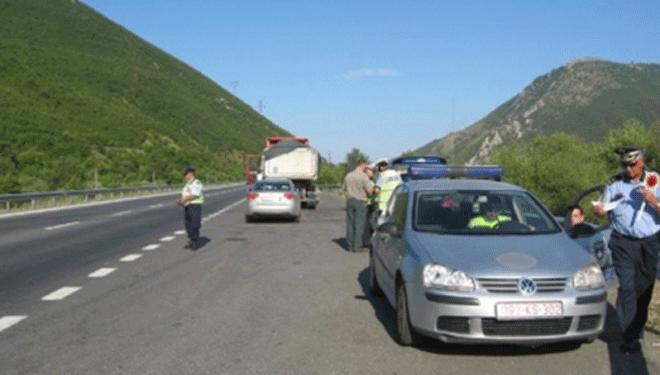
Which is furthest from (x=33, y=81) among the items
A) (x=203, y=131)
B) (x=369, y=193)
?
(x=369, y=193)

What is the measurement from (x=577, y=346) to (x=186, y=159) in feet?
289

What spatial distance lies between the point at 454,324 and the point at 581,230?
2192 mm

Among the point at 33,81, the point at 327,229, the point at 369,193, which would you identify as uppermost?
the point at 33,81

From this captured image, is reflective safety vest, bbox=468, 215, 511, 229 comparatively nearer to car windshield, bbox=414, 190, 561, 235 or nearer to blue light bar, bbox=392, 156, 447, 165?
car windshield, bbox=414, 190, 561, 235

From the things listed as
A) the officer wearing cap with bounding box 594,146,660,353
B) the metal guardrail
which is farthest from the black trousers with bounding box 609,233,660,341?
the metal guardrail

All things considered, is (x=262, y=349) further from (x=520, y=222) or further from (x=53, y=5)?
(x=53, y=5)

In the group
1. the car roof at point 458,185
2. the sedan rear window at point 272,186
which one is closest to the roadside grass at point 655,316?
the car roof at point 458,185

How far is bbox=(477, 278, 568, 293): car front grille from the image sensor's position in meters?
6.30

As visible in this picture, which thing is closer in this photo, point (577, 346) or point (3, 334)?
point (577, 346)

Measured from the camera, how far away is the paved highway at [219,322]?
6309 mm

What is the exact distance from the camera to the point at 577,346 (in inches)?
273

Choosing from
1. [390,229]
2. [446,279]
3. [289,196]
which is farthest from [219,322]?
[289,196]

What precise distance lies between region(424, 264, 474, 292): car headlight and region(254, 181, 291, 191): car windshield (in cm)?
1853

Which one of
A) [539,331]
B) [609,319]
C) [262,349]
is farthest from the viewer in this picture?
[609,319]
